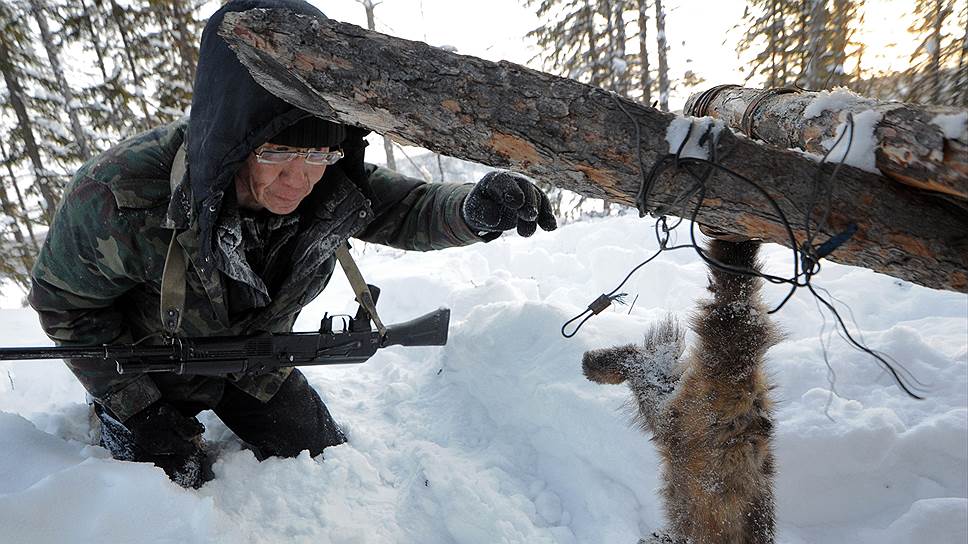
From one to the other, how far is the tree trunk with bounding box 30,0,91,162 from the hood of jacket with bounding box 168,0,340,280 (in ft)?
30.5

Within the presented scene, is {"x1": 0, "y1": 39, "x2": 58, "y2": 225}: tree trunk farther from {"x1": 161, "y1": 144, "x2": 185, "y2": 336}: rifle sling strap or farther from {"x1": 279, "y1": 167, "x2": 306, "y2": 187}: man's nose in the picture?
{"x1": 279, "y1": 167, "x2": 306, "y2": 187}: man's nose

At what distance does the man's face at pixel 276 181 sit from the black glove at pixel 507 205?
75 centimetres

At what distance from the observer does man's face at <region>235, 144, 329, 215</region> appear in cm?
218

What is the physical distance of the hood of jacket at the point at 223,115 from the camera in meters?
1.86

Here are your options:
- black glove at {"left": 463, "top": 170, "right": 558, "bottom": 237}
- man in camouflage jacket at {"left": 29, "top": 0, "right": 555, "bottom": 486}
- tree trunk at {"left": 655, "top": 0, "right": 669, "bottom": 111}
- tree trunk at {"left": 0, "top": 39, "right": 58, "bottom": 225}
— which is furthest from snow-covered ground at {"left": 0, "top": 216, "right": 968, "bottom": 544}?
tree trunk at {"left": 655, "top": 0, "right": 669, "bottom": 111}

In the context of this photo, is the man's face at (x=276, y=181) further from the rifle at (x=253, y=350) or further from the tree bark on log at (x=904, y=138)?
the tree bark on log at (x=904, y=138)

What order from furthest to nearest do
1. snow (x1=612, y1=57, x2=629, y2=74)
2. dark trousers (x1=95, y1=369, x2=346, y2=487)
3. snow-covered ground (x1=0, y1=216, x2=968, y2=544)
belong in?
snow (x1=612, y1=57, x2=629, y2=74)
dark trousers (x1=95, y1=369, x2=346, y2=487)
snow-covered ground (x1=0, y1=216, x2=968, y2=544)

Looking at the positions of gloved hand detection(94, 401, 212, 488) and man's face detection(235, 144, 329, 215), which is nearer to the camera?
man's face detection(235, 144, 329, 215)

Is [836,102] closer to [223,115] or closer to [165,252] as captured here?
[223,115]

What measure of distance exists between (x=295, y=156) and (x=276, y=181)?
17 centimetres

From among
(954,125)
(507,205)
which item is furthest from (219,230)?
(954,125)

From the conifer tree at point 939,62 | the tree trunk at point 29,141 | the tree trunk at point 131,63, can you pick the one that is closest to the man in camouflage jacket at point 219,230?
the conifer tree at point 939,62

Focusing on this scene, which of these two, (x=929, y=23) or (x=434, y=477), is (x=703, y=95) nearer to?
(x=434, y=477)

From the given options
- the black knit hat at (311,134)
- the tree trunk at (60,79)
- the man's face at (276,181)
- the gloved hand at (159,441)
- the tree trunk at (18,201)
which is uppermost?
the tree trunk at (60,79)
